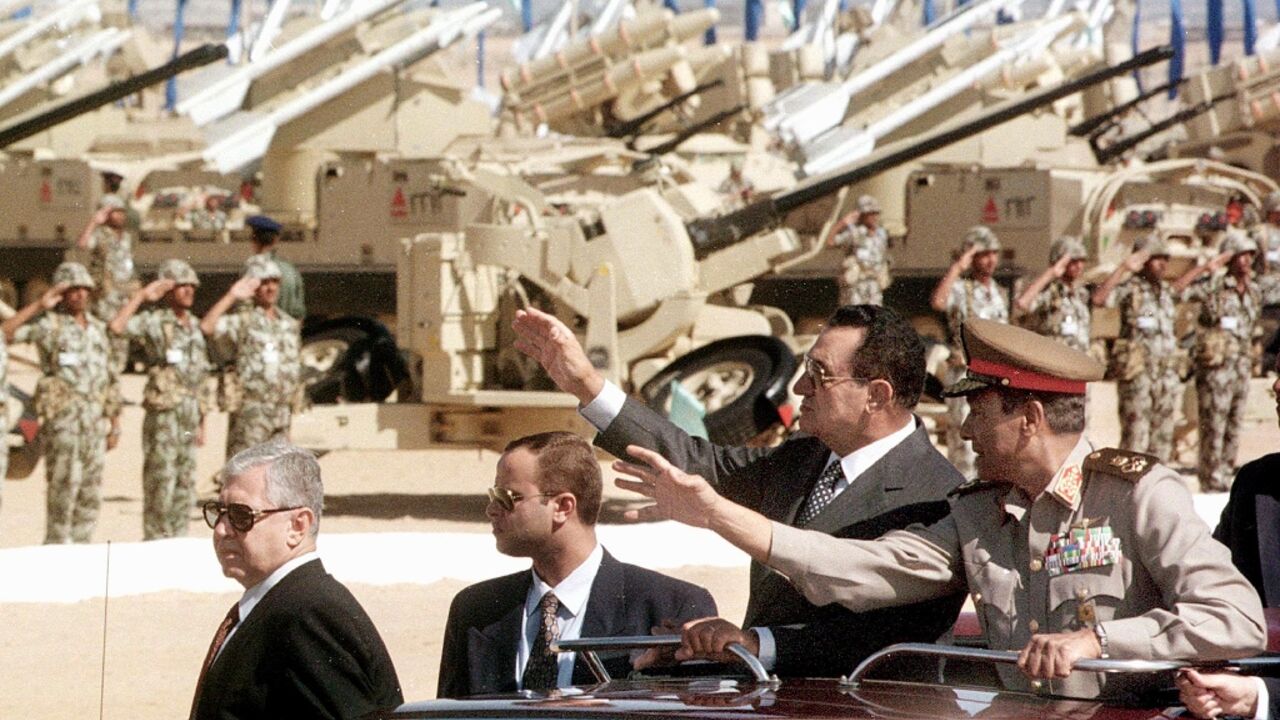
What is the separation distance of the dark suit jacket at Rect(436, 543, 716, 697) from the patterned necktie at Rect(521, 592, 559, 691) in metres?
0.03

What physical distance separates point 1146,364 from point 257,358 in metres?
5.40

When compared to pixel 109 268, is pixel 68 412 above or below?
below

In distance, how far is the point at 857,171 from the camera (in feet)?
53.5

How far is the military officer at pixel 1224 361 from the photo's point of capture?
1319cm

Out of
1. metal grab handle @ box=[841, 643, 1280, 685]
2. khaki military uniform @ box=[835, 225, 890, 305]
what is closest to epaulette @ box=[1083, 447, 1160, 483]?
metal grab handle @ box=[841, 643, 1280, 685]

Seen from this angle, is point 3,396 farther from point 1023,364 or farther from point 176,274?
point 1023,364

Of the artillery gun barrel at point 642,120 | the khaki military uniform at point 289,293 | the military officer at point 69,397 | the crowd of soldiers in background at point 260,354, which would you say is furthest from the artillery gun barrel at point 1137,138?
the military officer at point 69,397

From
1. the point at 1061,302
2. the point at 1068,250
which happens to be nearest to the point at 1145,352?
the point at 1061,302

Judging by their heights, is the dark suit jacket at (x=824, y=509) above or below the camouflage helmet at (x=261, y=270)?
below

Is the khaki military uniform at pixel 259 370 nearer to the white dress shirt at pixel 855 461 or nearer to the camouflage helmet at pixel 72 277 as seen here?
the camouflage helmet at pixel 72 277

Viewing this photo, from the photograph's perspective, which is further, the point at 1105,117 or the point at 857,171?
the point at 1105,117

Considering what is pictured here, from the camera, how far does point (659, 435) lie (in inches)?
165

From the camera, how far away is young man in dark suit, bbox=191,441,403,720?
349 cm

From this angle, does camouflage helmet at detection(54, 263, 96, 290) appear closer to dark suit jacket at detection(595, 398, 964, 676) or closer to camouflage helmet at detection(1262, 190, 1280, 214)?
dark suit jacket at detection(595, 398, 964, 676)
